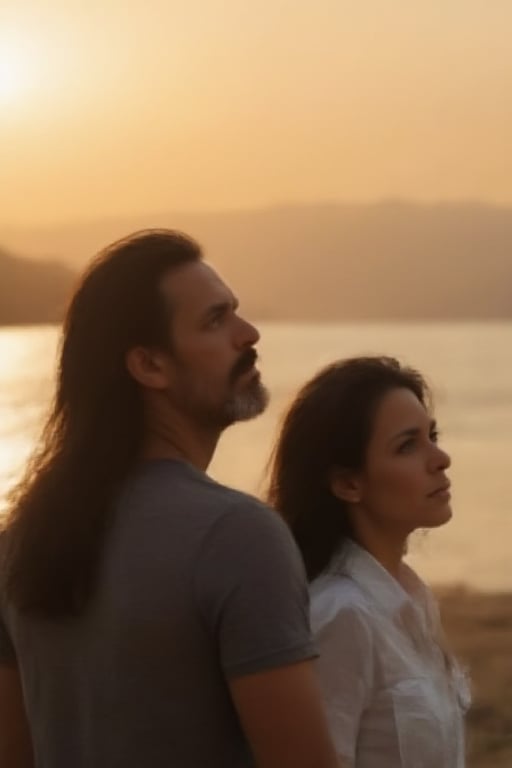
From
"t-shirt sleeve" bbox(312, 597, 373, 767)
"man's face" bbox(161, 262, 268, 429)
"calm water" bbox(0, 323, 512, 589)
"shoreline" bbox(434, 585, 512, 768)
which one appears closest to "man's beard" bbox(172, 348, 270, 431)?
"man's face" bbox(161, 262, 268, 429)

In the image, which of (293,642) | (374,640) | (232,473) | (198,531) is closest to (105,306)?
(198,531)

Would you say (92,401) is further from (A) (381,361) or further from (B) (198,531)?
(A) (381,361)

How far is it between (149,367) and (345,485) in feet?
1.30

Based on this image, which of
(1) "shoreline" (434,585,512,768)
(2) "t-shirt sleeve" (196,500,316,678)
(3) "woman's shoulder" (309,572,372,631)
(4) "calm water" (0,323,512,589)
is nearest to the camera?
(2) "t-shirt sleeve" (196,500,316,678)

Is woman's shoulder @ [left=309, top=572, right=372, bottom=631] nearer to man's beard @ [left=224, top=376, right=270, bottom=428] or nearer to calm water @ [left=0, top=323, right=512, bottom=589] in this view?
man's beard @ [left=224, top=376, right=270, bottom=428]

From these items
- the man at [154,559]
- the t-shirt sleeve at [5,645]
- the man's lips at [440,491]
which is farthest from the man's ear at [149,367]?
the man's lips at [440,491]

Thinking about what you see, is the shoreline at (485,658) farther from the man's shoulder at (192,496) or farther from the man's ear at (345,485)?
the man's shoulder at (192,496)

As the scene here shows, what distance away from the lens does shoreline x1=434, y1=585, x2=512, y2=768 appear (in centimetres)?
529

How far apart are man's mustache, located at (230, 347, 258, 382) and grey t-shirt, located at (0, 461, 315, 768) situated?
10cm

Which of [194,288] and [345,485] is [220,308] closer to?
[194,288]

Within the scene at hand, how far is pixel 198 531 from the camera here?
1171 millimetres

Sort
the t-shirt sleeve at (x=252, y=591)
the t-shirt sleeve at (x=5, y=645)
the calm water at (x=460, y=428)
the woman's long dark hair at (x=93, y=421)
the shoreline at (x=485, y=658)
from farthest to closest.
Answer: the calm water at (x=460, y=428)
the shoreline at (x=485, y=658)
the t-shirt sleeve at (x=5, y=645)
the woman's long dark hair at (x=93, y=421)
the t-shirt sleeve at (x=252, y=591)

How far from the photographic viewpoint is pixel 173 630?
1.18 m

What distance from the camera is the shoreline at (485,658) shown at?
5.29 metres
